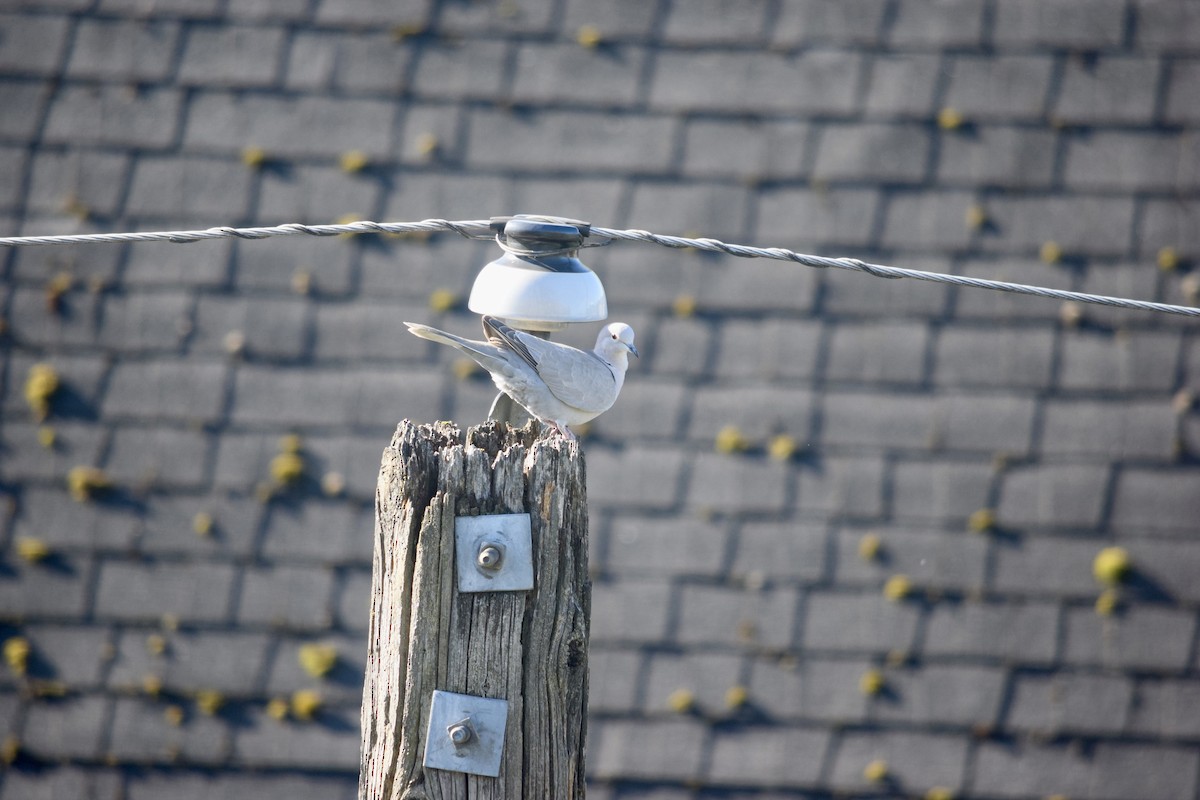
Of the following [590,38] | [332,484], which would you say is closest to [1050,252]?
[590,38]

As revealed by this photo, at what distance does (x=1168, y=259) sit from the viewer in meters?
3.65

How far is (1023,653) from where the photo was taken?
11.9ft

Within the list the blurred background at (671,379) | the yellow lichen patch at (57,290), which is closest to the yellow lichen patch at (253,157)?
the blurred background at (671,379)

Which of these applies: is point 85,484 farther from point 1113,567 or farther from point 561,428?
point 1113,567

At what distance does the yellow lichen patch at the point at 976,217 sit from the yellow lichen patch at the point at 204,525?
272 centimetres

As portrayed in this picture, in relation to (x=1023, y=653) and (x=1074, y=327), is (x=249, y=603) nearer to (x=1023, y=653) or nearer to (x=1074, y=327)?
(x=1023, y=653)

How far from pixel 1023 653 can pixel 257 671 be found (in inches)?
99.1

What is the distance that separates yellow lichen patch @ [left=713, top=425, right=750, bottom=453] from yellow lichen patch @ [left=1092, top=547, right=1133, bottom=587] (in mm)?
1212

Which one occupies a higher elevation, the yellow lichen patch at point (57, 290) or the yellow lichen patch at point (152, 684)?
the yellow lichen patch at point (57, 290)

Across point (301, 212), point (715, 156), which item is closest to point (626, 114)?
point (715, 156)

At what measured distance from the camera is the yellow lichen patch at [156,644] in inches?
145

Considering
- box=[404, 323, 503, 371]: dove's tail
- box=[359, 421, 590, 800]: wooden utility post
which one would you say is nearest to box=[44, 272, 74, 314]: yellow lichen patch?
box=[404, 323, 503, 371]: dove's tail

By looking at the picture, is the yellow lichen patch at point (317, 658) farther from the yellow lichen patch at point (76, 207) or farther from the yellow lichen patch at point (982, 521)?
the yellow lichen patch at point (982, 521)

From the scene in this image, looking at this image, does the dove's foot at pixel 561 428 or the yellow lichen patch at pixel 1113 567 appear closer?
the dove's foot at pixel 561 428
